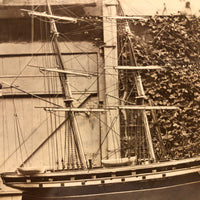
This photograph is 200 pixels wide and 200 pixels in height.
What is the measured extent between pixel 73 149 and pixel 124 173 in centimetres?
68

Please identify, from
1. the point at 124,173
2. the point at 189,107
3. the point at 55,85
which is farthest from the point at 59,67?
the point at 189,107

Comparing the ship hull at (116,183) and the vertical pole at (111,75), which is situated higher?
the vertical pole at (111,75)

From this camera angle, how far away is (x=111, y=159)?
3387 millimetres

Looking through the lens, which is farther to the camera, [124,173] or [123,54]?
[123,54]

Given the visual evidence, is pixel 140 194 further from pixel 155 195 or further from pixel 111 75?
pixel 111 75

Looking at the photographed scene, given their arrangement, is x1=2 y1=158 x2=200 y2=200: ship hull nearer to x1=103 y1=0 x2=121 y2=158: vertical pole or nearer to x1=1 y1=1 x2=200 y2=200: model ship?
x1=1 y1=1 x2=200 y2=200: model ship

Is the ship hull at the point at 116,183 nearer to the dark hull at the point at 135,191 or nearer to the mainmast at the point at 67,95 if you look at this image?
the dark hull at the point at 135,191

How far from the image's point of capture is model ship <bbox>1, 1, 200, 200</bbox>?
3211 mm

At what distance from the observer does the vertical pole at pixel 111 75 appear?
3.60 metres

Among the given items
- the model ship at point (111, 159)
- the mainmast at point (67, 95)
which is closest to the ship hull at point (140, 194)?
the model ship at point (111, 159)

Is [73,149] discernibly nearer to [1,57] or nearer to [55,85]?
[55,85]

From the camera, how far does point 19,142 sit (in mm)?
3576

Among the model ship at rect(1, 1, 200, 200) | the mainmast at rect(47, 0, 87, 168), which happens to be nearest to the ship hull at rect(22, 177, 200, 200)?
the model ship at rect(1, 1, 200, 200)

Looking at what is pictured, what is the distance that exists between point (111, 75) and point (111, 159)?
940mm
